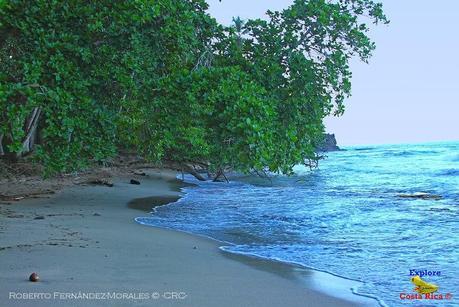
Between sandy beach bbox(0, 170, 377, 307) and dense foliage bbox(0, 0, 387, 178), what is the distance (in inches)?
77.0

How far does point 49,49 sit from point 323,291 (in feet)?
22.6

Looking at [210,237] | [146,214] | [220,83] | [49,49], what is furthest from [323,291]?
[146,214]

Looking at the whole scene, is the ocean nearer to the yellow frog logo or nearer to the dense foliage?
the yellow frog logo

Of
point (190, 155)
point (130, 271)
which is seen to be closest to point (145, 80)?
point (130, 271)

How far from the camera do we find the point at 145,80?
Result: 10672 millimetres

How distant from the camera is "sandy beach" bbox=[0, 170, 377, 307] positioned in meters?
4.96

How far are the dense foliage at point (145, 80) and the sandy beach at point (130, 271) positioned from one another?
196 centimetres

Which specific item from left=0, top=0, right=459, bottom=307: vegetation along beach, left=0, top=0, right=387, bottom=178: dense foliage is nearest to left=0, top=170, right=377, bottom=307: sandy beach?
left=0, top=0, right=459, bottom=307: vegetation along beach

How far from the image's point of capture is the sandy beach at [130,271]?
16.3 feet

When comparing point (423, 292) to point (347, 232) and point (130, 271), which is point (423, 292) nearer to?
point (130, 271)

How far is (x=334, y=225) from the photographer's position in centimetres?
1186

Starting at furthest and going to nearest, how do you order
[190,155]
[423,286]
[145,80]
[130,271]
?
[190,155], [145,80], [423,286], [130,271]

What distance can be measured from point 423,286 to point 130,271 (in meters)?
3.86

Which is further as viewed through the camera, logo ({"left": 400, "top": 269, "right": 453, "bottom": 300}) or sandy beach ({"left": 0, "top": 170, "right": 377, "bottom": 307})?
logo ({"left": 400, "top": 269, "right": 453, "bottom": 300})
